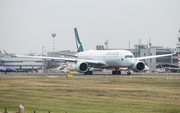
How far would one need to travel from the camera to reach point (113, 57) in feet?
214

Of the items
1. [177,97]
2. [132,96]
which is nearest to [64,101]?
[132,96]

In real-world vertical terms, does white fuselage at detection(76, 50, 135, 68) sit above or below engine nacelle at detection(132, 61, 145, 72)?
above

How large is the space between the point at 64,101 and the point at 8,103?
4344mm

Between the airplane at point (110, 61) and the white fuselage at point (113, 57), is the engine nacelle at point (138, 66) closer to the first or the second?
the airplane at point (110, 61)

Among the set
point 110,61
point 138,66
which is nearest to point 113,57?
point 110,61

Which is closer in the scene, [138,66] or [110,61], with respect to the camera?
[138,66]

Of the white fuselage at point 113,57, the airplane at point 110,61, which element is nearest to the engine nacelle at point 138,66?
the airplane at point 110,61

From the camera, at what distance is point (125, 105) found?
23719 millimetres

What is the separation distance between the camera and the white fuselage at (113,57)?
62.6 metres

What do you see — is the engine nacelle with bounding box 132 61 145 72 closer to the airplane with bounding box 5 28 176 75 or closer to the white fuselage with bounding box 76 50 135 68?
the airplane with bounding box 5 28 176 75

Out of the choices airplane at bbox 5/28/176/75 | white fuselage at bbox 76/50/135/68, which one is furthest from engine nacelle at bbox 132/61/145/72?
white fuselage at bbox 76/50/135/68

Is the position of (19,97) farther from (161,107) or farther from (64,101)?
(161,107)

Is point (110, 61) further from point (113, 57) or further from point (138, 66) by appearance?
point (138, 66)

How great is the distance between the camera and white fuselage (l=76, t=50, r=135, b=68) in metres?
62.6
